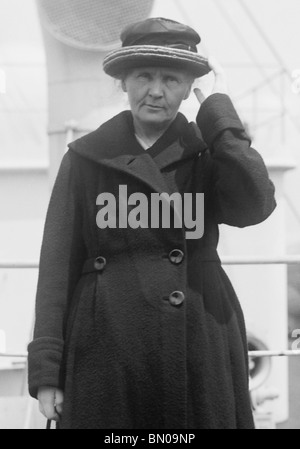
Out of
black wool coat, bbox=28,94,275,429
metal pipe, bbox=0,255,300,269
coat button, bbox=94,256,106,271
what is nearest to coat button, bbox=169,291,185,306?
black wool coat, bbox=28,94,275,429

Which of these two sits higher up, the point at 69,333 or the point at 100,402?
the point at 69,333

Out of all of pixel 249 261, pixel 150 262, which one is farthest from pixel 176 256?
pixel 249 261

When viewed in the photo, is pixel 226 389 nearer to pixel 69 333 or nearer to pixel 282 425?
pixel 69 333

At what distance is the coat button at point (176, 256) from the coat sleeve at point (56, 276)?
0.60 ft

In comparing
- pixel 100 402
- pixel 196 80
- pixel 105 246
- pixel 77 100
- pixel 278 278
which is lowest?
pixel 100 402

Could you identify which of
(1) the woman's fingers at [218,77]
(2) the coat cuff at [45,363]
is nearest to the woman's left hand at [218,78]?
(1) the woman's fingers at [218,77]

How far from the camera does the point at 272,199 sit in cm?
122

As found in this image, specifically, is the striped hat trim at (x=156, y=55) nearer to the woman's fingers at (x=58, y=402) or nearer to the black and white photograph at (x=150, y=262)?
the black and white photograph at (x=150, y=262)

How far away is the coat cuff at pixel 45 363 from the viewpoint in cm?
119

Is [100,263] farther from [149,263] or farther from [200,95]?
[200,95]

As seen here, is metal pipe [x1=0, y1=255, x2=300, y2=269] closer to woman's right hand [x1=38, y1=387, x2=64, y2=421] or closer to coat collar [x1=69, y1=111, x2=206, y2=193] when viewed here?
coat collar [x1=69, y1=111, x2=206, y2=193]

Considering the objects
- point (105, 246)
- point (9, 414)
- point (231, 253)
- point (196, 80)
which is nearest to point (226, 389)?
point (105, 246)

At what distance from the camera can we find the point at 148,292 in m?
1.20

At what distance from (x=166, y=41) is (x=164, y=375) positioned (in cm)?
62
